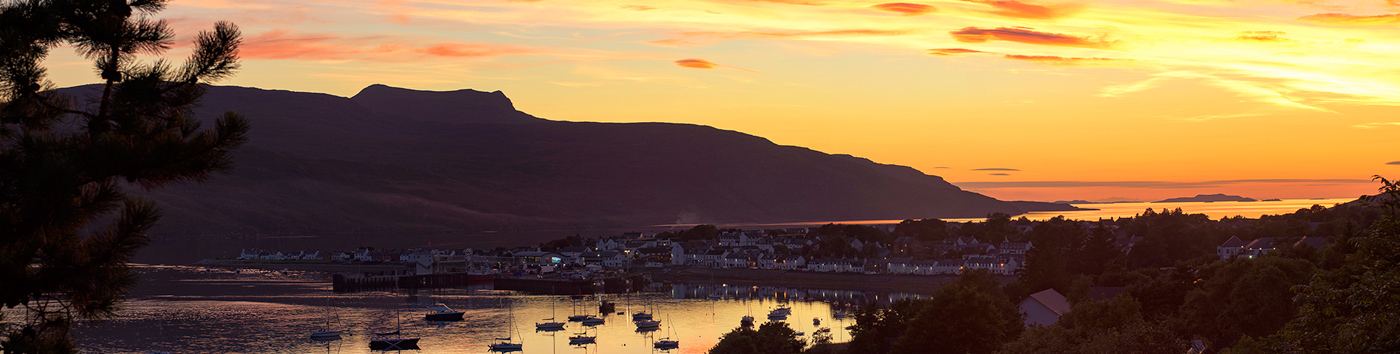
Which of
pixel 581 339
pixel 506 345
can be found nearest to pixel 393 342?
pixel 506 345

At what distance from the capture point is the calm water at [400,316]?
52875 mm

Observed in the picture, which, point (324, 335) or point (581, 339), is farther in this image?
point (324, 335)

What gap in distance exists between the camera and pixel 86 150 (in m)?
8.09

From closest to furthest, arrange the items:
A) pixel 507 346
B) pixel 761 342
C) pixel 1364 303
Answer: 1. pixel 1364 303
2. pixel 761 342
3. pixel 507 346

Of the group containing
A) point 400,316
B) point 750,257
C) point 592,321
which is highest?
point 750,257

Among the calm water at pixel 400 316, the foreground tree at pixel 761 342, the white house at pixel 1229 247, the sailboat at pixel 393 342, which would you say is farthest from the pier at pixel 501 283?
the foreground tree at pixel 761 342

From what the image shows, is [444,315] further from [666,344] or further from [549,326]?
[666,344]

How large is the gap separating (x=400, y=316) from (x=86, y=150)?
64.4m

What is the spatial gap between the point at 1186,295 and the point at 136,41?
38979 mm

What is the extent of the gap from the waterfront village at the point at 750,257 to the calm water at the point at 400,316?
14350 mm

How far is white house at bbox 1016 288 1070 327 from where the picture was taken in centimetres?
4041

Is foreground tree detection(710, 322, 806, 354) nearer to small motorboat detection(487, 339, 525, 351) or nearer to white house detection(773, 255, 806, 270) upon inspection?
small motorboat detection(487, 339, 525, 351)

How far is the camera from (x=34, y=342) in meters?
8.10

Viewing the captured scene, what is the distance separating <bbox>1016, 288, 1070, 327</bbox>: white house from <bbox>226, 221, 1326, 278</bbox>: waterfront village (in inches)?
1888
